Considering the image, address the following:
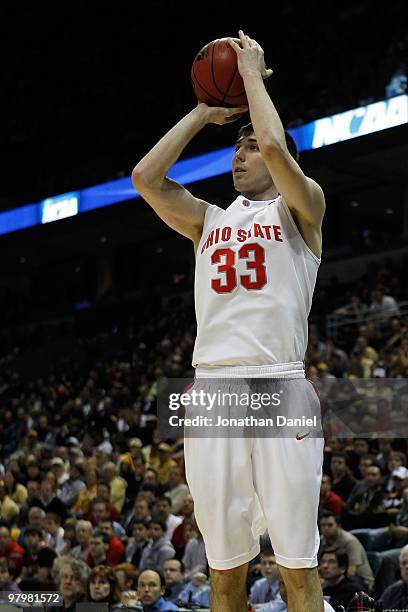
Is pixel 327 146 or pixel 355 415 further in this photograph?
pixel 327 146

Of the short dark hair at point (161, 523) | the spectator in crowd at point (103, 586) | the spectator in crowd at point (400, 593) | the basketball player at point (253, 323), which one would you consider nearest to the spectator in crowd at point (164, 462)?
the short dark hair at point (161, 523)

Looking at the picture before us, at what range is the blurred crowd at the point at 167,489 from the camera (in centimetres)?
676

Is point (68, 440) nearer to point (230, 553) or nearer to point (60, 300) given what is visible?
point (230, 553)

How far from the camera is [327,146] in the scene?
1464cm

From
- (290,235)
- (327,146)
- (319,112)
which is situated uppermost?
(319,112)

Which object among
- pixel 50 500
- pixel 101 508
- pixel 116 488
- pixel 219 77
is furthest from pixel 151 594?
pixel 50 500

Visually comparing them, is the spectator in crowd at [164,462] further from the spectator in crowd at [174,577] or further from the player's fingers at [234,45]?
the player's fingers at [234,45]

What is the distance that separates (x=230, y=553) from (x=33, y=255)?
22.2 m

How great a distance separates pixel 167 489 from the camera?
371 inches

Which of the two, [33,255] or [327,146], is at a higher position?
[33,255]

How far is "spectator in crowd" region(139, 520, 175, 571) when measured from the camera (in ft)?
25.9

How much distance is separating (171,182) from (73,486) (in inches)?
296

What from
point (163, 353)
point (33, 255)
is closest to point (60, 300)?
point (33, 255)

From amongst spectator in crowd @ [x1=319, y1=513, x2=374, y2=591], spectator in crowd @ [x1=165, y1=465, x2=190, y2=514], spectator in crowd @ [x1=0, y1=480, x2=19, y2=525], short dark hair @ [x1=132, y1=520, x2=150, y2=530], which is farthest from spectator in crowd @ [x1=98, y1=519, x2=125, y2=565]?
spectator in crowd @ [x1=0, y1=480, x2=19, y2=525]
